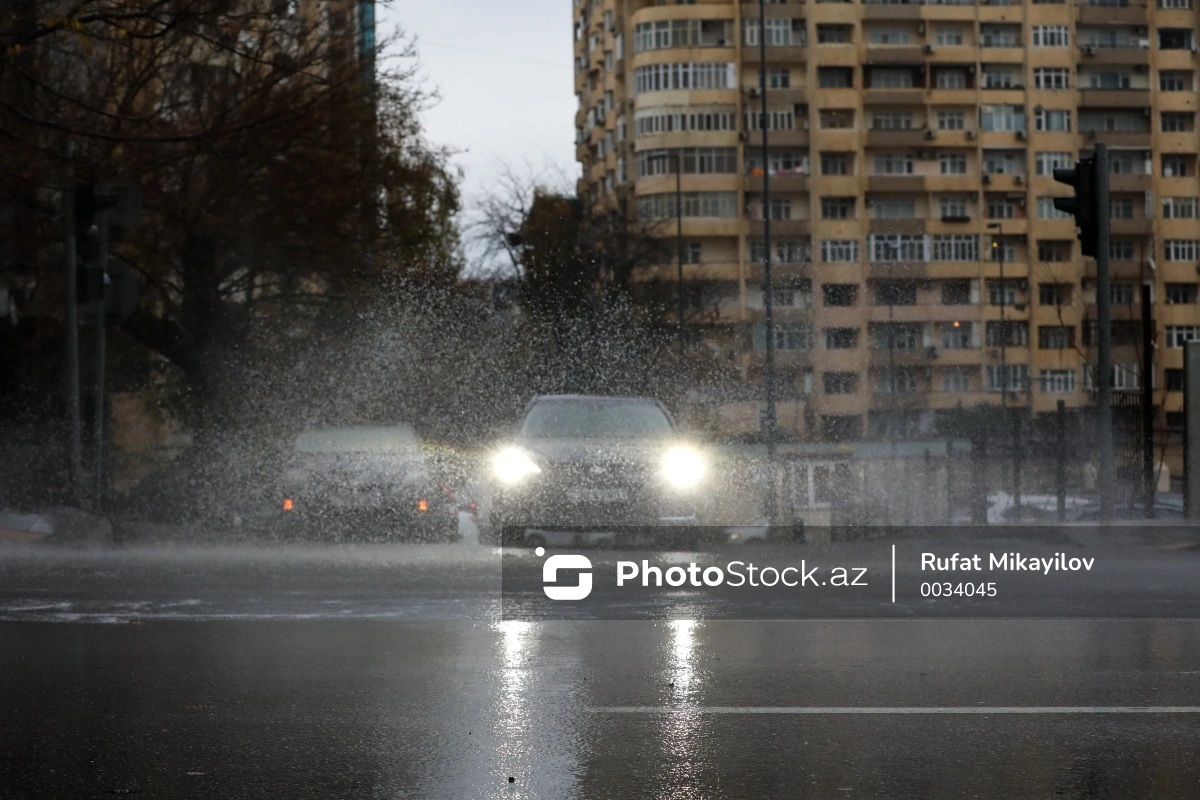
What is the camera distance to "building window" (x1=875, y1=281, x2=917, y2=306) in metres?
82.2

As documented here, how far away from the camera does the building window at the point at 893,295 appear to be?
8225 centimetres

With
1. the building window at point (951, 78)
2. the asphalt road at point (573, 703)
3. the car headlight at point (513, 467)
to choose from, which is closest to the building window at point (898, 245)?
the building window at point (951, 78)

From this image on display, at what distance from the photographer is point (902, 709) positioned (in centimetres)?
666

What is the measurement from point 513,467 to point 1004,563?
4400 mm

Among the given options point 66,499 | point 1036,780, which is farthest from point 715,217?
point 1036,780

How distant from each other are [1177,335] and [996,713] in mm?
86268

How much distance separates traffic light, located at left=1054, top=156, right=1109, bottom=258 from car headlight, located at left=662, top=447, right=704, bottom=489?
166 inches

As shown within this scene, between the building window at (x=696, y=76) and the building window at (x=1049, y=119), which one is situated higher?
the building window at (x=696, y=76)

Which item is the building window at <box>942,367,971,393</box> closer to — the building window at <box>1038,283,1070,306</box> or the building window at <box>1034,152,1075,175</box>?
the building window at <box>1038,283,1070,306</box>

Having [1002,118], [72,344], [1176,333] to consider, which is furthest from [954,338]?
[72,344]

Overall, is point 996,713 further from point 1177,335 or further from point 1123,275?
point 1177,335

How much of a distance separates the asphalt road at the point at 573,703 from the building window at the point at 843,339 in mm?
71287

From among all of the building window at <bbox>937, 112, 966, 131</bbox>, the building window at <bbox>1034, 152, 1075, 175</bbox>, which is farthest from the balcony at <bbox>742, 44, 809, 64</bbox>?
the building window at <bbox>1034, 152, 1075, 175</bbox>

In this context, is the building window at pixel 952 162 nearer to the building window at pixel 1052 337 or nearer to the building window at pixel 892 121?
the building window at pixel 892 121
